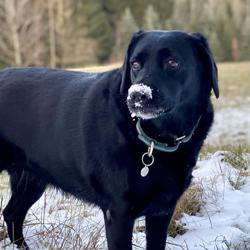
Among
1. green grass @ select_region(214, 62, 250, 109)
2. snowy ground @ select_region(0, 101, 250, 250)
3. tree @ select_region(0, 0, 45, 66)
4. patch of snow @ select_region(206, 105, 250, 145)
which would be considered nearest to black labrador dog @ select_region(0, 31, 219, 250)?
snowy ground @ select_region(0, 101, 250, 250)

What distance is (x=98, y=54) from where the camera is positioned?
122 feet

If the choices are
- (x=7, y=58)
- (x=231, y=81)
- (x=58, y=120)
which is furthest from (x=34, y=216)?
(x=7, y=58)

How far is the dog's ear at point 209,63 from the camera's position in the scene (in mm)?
3074

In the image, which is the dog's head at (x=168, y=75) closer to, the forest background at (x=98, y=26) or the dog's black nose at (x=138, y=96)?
the dog's black nose at (x=138, y=96)

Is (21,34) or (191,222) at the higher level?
(191,222)

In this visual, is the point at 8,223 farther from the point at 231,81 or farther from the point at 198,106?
the point at 231,81

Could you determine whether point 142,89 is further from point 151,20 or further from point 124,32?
point 151,20

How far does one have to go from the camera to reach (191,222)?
3990 mm

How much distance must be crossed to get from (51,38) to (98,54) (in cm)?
382

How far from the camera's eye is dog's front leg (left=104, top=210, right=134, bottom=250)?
3057 millimetres

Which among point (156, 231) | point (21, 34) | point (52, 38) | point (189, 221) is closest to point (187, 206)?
point (189, 221)

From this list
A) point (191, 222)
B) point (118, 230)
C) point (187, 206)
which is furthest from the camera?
point (187, 206)

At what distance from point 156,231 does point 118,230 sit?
47 cm

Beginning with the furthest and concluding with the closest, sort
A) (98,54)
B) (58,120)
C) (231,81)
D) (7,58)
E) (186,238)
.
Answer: (98,54)
(7,58)
(231,81)
(186,238)
(58,120)
